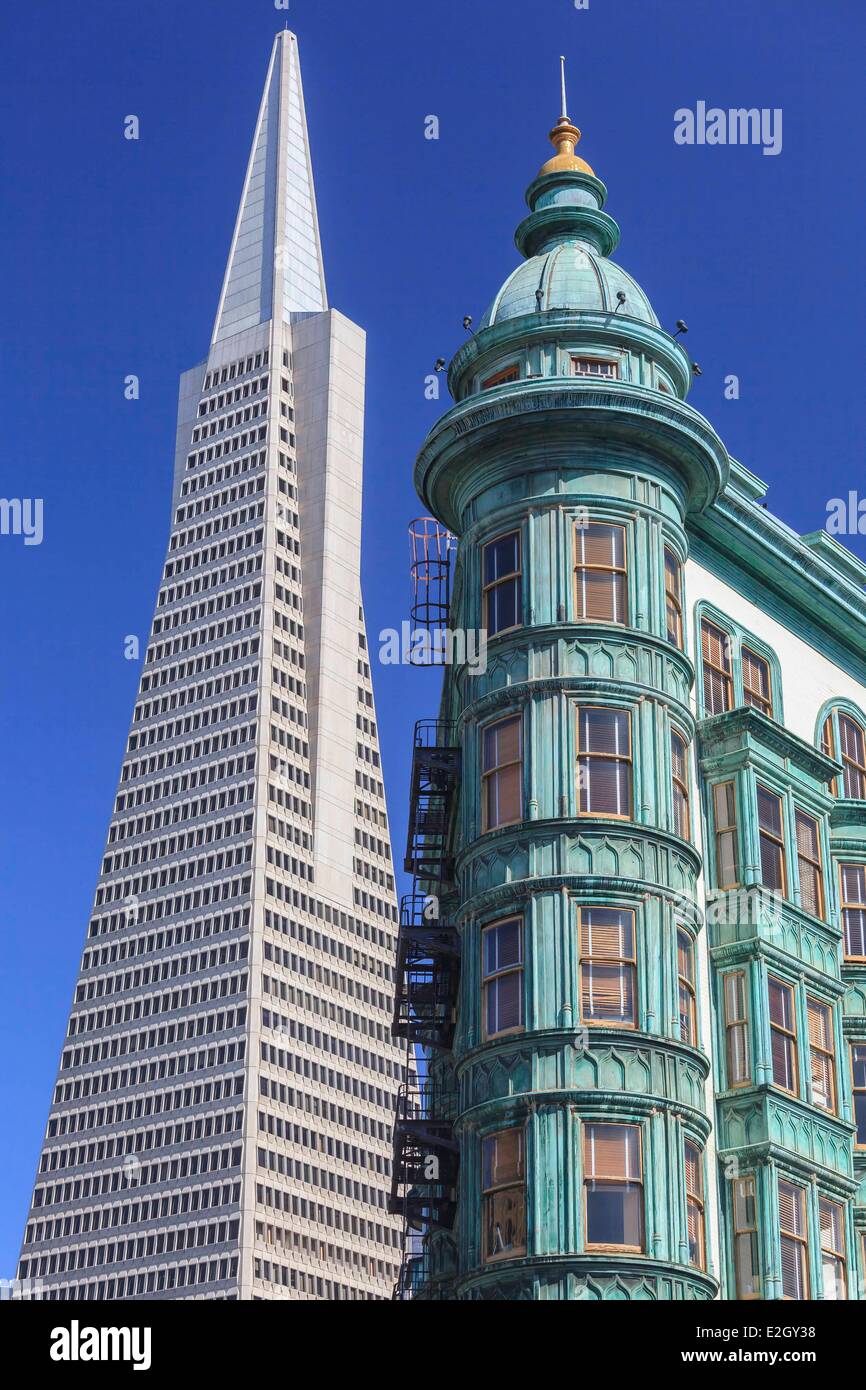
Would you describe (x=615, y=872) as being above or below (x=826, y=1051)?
above

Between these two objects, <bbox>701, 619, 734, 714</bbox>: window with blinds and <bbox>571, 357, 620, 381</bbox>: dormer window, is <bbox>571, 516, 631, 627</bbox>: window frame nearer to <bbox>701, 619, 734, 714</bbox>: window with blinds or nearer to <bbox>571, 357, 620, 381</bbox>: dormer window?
<bbox>571, 357, 620, 381</bbox>: dormer window

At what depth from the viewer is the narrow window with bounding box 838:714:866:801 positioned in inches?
2048

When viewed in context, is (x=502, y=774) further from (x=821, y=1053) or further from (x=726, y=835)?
(x=821, y=1053)

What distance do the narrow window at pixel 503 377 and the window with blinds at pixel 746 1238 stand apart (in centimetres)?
1768

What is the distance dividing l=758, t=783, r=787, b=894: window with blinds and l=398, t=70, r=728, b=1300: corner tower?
84.7 inches

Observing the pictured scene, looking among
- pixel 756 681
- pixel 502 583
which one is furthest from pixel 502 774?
pixel 756 681

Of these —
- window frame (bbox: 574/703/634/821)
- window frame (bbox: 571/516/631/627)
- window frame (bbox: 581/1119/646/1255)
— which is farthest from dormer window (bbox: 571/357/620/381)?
window frame (bbox: 581/1119/646/1255)

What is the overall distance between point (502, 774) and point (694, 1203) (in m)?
8.89

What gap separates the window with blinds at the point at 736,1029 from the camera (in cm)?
4134

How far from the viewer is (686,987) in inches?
1564

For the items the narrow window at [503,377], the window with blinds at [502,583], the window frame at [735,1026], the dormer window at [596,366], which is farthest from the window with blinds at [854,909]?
the narrow window at [503,377]

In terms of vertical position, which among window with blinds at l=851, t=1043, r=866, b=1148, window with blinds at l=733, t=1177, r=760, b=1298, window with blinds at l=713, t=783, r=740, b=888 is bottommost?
window with blinds at l=733, t=1177, r=760, b=1298

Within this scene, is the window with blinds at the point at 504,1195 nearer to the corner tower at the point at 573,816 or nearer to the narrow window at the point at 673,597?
the corner tower at the point at 573,816
